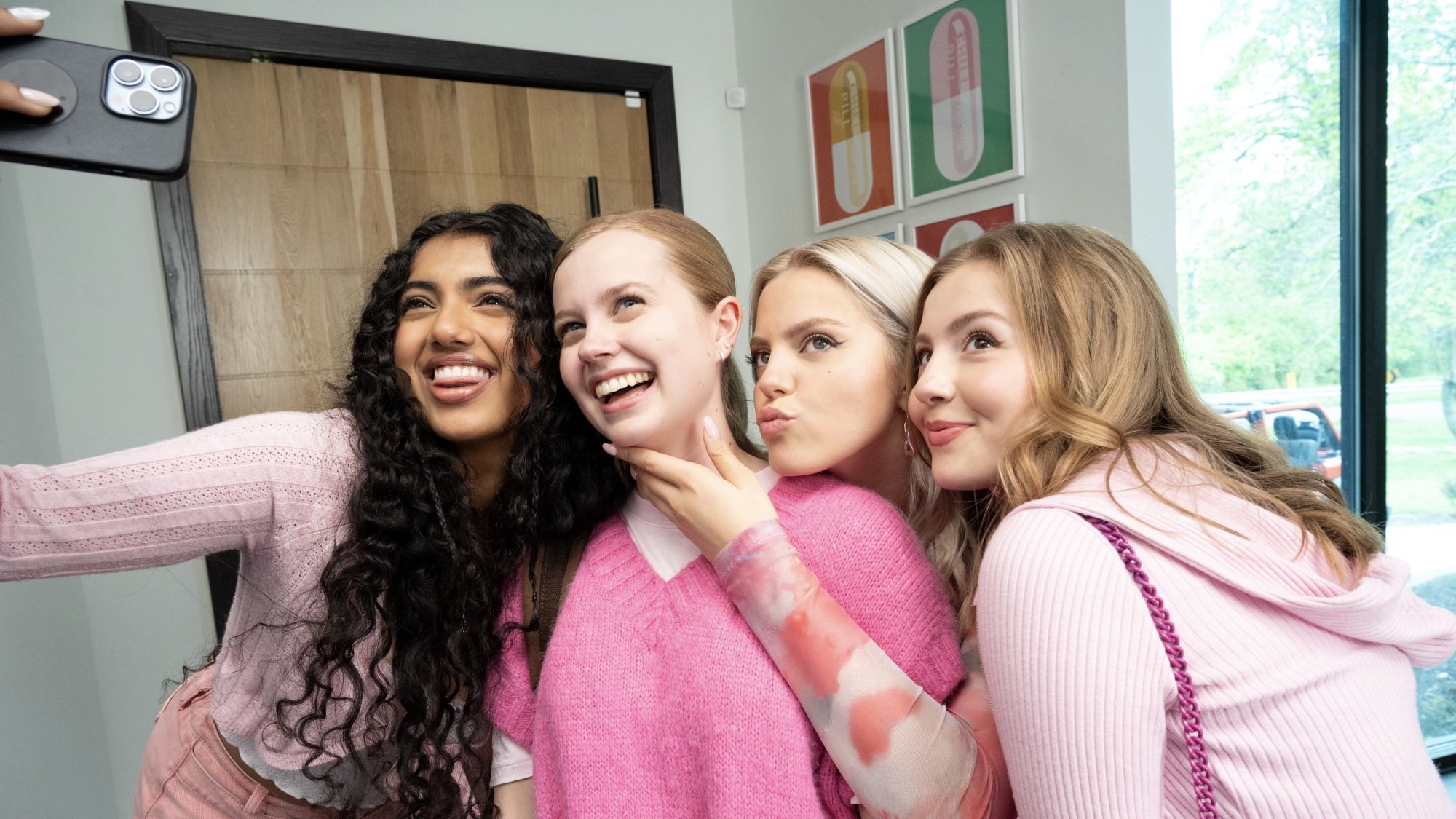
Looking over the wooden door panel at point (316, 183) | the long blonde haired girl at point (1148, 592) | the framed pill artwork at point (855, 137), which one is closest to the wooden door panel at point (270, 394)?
the wooden door panel at point (316, 183)

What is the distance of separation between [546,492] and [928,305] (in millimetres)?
609

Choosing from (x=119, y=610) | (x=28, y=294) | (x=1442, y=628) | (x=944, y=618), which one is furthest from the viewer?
(x=119, y=610)

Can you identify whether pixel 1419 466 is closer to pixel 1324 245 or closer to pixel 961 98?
pixel 1324 245

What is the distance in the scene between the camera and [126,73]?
0.73 metres

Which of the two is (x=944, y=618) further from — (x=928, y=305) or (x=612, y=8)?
(x=612, y=8)

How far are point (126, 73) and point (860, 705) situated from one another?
3.01 ft

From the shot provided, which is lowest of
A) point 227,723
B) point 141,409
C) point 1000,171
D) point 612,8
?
point 227,723

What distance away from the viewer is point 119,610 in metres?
2.51

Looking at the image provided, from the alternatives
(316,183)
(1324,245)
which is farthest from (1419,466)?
(316,183)

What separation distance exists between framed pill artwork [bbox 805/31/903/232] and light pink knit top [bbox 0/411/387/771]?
2.10 metres

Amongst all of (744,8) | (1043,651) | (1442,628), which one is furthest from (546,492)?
(744,8)

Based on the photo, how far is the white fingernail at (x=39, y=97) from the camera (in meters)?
0.69

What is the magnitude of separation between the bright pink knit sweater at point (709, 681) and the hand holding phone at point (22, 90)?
751 mm

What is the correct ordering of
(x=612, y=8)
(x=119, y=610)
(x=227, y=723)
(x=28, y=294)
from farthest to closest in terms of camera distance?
1. (x=612, y=8)
2. (x=119, y=610)
3. (x=28, y=294)
4. (x=227, y=723)
